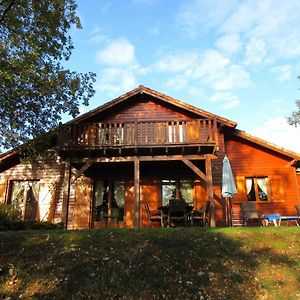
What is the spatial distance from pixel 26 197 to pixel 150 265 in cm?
1051

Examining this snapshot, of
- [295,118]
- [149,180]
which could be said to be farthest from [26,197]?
[295,118]

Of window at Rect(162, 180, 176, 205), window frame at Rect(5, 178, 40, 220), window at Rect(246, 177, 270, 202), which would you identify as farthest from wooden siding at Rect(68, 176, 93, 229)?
window at Rect(246, 177, 270, 202)

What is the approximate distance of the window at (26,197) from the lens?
17094 millimetres

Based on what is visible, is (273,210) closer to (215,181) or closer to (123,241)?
(215,181)

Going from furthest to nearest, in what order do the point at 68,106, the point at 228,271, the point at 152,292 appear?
the point at 68,106 < the point at 228,271 < the point at 152,292

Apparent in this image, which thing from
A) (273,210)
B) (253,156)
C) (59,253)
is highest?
(253,156)

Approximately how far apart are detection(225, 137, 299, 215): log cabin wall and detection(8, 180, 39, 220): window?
30.5 ft

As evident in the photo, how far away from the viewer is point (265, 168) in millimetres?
17125

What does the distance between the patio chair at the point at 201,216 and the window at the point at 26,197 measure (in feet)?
24.2

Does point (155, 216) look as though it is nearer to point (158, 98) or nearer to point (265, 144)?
point (158, 98)

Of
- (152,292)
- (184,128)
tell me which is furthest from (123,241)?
(184,128)

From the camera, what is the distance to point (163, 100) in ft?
57.8

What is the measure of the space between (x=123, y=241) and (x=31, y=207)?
8710mm

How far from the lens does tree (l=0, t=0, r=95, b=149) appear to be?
12.1m
